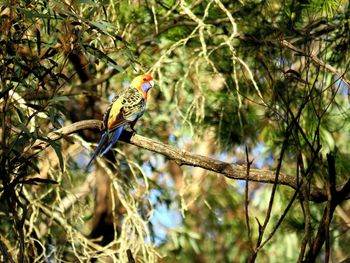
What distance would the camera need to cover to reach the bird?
14.7 feet

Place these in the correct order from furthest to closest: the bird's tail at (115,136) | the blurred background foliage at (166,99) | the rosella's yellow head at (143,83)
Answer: the rosella's yellow head at (143,83) → the bird's tail at (115,136) → the blurred background foliage at (166,99)

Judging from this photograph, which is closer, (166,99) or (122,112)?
(122,112)

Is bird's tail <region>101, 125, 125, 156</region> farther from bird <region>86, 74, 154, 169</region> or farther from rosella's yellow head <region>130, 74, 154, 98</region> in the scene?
rosella's yellow head <region>130, 74, 154, 98</region>

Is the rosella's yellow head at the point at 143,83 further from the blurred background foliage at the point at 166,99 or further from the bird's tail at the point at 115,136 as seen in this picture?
the bird's tail at the point at 115,136

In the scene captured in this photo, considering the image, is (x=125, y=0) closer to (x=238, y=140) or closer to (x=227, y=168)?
(x=238, y=140)

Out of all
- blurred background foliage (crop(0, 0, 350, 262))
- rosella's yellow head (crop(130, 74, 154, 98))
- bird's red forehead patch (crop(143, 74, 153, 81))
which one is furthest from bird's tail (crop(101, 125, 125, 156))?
bird's red forehead patch (crop(143, 74, 153, 81))

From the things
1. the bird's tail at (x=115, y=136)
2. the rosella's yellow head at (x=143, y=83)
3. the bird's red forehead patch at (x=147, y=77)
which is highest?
the bird's red forehead patch at (x=147, y=77)

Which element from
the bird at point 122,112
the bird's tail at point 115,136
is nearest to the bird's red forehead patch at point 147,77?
the bird at point 122,112

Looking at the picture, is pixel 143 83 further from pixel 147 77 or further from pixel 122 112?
pixel 122 112

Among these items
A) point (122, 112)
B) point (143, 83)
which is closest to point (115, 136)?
point (122, 112)

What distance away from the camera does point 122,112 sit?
479 centimetres

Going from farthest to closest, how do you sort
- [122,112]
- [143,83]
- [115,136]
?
[143,83]
[122,112]
[115,136]

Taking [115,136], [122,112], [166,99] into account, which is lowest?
[115,136]

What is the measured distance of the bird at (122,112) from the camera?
4.47m
